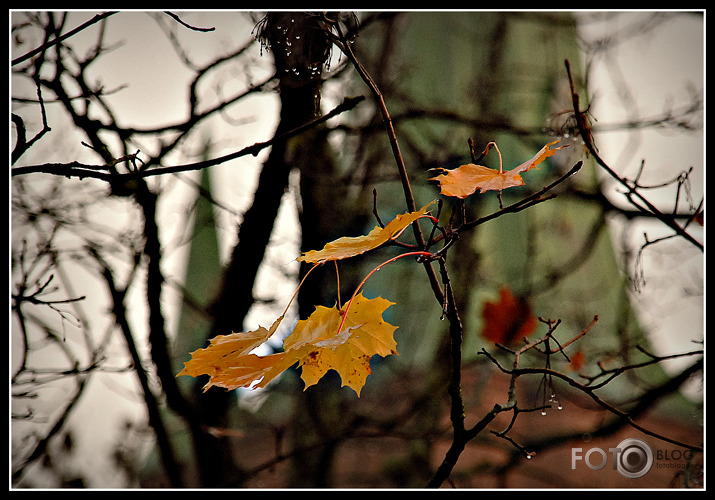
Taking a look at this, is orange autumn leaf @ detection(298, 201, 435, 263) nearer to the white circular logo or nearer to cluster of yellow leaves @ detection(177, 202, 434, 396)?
cluster of yellow leaves @ detection(177, 202, 434, 396)

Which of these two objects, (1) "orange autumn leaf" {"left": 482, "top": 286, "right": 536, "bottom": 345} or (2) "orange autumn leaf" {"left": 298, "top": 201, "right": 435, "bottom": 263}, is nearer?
(2) "orange autumn leaf" {"left": 298, "top": 201, "right": 435, "bottom": 263}

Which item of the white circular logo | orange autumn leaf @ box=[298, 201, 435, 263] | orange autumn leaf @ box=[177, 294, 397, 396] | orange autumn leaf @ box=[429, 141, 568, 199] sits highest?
orange autumn leaf @ box=[429, 141, 568, 199]

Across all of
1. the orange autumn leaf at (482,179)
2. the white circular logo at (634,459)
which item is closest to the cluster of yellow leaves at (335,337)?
the orange autumn leaf at (482,179)

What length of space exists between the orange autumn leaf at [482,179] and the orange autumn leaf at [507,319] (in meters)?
0.64

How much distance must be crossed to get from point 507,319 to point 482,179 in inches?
26.1

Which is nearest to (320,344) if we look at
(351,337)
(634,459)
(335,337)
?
(335,337)

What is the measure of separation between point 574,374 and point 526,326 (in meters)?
0.14

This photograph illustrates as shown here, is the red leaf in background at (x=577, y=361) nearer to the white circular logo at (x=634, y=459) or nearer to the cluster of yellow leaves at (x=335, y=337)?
the white circular logo at (x=634, y=459)

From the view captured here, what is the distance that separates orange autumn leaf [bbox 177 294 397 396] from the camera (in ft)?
1.54

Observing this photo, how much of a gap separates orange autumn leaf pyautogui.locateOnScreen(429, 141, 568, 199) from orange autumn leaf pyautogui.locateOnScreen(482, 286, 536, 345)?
640mm

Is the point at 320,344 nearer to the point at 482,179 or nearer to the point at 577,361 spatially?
the point at 482,179

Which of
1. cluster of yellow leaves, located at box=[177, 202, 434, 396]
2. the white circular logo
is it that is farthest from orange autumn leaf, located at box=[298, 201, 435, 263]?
the white circular logo
